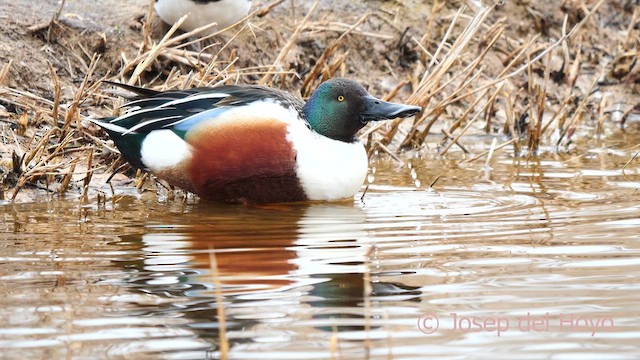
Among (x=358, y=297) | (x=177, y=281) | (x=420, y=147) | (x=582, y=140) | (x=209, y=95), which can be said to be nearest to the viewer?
(x=358, y=297)

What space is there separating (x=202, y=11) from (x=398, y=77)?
5.55ft

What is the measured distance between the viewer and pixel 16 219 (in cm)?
472

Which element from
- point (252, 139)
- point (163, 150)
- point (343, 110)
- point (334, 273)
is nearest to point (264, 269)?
point (334, 273)

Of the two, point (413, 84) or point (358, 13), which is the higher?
point (358, 13)

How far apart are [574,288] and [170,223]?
1.89m

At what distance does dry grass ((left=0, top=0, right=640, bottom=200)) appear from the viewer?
5.59 m

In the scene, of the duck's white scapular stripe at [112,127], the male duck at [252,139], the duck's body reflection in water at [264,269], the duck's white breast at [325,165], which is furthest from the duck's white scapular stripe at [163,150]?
the duck's white breast at [325,165]

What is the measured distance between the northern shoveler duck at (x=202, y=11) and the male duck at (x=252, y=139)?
4.55 ft

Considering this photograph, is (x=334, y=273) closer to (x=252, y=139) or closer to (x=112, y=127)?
(x=252, y=139)

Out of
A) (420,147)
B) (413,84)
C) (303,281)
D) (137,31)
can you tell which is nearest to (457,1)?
(413,84)

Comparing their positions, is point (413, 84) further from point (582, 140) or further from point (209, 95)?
point (209, 95)

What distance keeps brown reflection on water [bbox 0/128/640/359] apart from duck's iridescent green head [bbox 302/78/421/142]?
341 millimetres

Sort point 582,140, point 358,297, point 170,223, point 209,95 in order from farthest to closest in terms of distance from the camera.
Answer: point 582,140 < point 209,95 < point 170,223 < point 358,297

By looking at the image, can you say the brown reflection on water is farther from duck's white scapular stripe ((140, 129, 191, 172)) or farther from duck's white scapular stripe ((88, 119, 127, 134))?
duck's white scapular stripe ((88, 119, 127, 134))
